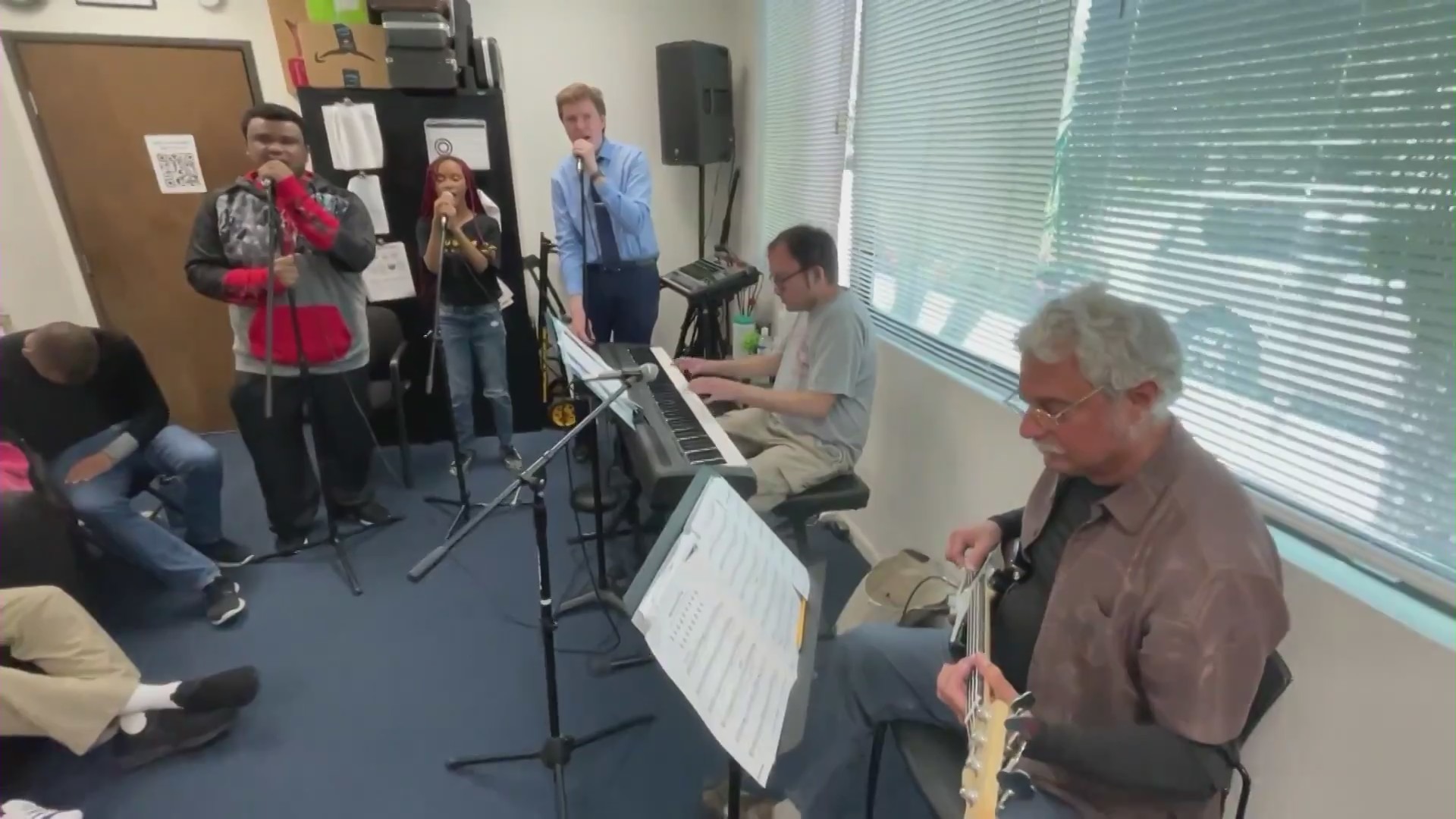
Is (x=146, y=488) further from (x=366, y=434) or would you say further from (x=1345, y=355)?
(x=1345, y=355)

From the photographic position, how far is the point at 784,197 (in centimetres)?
331

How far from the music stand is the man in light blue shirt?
1790mm

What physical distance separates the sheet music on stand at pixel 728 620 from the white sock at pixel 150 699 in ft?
5.45

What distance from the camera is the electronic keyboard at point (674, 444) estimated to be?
1616 millimetres

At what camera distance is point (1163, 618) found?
2.93ft

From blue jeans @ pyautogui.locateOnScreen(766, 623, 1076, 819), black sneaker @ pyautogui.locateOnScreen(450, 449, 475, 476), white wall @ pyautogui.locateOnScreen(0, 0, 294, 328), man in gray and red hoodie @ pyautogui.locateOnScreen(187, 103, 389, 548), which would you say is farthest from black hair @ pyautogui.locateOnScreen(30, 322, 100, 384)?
blue jeans @ pyautogui.locateOnScreen(766, 623, 1076, 819)

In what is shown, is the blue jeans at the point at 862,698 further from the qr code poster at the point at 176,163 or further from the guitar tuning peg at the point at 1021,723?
the qr code poster at the point at 176,163

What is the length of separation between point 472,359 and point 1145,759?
2991 millimetres

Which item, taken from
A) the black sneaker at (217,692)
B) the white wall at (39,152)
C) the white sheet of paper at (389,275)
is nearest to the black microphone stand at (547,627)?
the black sneaker at (217,692)

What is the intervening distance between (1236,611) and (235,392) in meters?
2.87

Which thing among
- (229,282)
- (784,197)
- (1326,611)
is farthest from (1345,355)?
(229,282)

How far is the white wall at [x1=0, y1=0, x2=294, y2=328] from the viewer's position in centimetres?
311

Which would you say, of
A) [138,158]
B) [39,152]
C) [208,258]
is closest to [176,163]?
[138,158]

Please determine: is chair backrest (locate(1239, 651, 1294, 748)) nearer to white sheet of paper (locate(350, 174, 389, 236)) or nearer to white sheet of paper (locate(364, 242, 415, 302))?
white sheet of paper (locate(350, 174, 389, 236))
